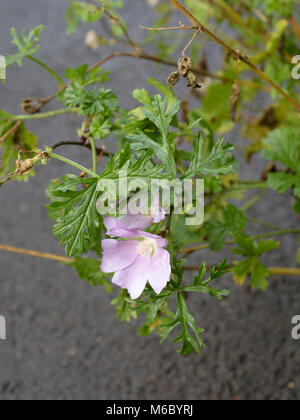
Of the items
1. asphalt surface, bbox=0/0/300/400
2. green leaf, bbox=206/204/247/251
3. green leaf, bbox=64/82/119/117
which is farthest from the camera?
asphalt surface, bbox=0/0/300/400

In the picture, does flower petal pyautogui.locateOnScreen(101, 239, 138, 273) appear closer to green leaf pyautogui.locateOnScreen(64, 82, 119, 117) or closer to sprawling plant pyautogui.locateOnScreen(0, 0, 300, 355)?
sprawling plant pyautogui.locateOnScreen(0, 0, 300, 355)

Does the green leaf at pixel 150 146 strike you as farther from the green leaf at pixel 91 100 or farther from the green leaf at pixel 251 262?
the green leaf at pixel 251 262

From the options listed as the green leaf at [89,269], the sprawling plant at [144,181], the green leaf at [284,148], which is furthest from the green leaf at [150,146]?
the green leaf at [284,148]

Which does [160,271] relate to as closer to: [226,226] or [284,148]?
[226,226]

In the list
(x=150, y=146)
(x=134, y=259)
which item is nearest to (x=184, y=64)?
(x=150, y=146)

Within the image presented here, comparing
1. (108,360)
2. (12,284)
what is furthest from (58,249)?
(108,360)

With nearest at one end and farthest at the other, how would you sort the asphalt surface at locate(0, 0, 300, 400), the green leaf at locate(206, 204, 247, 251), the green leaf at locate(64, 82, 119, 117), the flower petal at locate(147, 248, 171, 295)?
1. the flower petal at locate(147, 248, 171, 295)
2. the green leaf at locate(64, 82, 119, 117)
3. the green leaf at locate(206, 204, 247, 251)
4. the asphalt surface at locate(0, 0, 300, 400)

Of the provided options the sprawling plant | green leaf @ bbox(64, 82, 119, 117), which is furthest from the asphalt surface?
green leaf @ bbox(64, 82, 119, 117)
